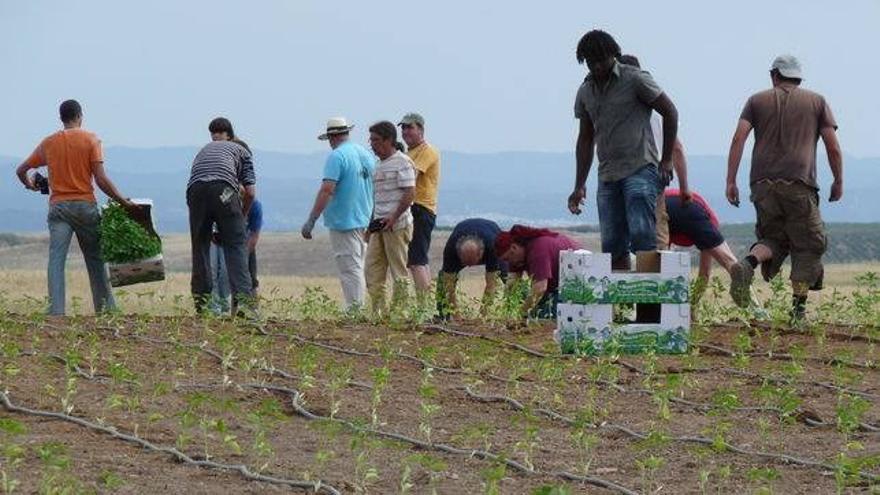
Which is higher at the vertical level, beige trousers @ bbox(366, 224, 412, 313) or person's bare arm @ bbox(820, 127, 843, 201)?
person's bare arm @ bbox(820, 127, 843, 201)

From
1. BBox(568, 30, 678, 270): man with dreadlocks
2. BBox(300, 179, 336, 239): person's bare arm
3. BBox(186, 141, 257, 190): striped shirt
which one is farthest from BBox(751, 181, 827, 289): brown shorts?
BBox(186, 141, 257, 190): striped shirt

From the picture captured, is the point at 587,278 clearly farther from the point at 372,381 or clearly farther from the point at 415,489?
the point at 415,489

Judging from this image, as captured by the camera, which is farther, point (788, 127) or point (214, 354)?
point (788, 127)

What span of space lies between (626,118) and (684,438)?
338 centimetres

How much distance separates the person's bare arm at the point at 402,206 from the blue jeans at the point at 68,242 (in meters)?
1.85

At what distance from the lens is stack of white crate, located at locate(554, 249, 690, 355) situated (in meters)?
9.84

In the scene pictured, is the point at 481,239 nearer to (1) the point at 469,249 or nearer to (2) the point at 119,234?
(1) the point at 469,249

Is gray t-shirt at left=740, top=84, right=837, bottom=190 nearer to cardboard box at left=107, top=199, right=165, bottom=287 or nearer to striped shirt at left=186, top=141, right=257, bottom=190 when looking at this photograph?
striped shirt at left=186, top=141, right=257, bottom=190

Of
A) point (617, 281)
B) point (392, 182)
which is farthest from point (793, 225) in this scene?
point (392, 182)

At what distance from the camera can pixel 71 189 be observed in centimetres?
1235

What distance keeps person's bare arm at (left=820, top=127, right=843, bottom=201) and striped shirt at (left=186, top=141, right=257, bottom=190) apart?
3.70 meters

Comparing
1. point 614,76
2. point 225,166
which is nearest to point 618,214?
point 614,76

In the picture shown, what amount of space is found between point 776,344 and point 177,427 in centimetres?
423

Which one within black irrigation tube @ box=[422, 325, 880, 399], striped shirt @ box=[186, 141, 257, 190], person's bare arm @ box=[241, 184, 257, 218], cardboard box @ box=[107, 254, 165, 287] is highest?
striped shirt @ box=[186, 141, 257, 190]
